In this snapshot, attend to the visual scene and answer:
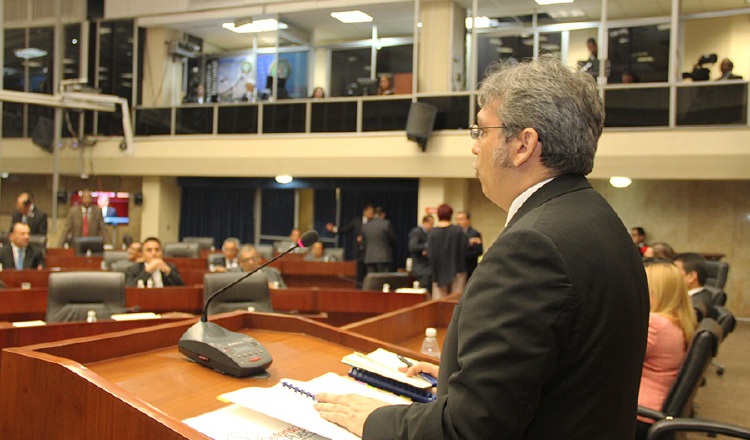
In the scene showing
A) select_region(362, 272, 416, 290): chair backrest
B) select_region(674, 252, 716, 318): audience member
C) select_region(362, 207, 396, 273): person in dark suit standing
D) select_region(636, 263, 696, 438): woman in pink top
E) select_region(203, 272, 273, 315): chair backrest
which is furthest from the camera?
select_region(362, 207, 396, 273): person in dark suit standing

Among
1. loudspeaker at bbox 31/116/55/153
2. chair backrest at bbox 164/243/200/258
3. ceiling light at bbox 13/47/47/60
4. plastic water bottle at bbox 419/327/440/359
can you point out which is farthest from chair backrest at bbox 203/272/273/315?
ceiling light at bbox 13/47/47/60

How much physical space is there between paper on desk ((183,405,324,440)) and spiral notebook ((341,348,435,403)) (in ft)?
1.06

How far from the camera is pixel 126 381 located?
71.8 inches

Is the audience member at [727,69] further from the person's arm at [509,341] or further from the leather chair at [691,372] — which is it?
the person's arm at [509,341]

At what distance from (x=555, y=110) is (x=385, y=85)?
10612 millimetres

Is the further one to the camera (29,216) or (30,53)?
(30,53)

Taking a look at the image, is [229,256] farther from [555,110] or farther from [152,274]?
[555,110]

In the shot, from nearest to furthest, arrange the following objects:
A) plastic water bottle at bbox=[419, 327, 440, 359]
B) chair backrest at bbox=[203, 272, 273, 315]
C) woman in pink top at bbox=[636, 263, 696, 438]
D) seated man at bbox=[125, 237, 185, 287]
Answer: plastic water bottle at bbox=[419, 327, 440, 359] → woman in pink top at bbox=[636, 263, 696, 438] → chair backrest at bbox=[203, 272, 273, 315] → seated man at bbox=[125, 237, 185, 287]

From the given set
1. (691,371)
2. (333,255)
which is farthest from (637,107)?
(691,371)

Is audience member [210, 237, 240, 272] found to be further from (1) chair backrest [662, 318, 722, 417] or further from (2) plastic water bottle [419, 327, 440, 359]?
(1) chair backrest [662, 318, 722, 417]

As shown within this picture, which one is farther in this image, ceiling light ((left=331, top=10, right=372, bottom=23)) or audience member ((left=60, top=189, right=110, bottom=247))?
ceiling light ((left=331, top=10, right=372, bottom=23))

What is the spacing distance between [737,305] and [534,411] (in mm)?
10529

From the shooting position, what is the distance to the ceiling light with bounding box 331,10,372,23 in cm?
1218

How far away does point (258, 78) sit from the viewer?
45.0 feet
